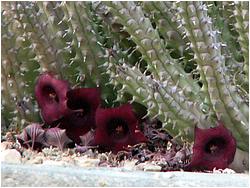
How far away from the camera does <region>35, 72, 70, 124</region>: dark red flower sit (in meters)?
3.40

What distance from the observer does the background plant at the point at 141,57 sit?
3.01 metres

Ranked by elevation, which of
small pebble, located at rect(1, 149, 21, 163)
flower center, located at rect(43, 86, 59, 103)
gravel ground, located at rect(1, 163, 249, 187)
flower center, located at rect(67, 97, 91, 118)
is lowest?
gravel ground, located at rect(1, 163, 249, 187)

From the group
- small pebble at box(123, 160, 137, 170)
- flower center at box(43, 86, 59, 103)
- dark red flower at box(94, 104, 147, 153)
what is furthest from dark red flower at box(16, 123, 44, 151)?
small pebble at box(123, 160, 137, 170)

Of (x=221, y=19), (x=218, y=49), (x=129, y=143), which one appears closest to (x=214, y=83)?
(x=218, y=49)

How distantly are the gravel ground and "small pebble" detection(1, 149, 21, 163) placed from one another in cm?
74

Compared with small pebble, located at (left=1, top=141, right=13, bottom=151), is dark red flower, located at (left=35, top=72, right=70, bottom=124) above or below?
above

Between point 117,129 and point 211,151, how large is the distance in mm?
521

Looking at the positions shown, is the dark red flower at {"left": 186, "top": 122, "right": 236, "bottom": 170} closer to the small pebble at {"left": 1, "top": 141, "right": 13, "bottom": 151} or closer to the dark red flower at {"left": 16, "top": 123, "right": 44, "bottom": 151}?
the dark red flower at {"left": 16, "top": 123, "right": 44, "bottom": 151}

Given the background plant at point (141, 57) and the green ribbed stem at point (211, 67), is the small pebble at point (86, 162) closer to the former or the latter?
the background plant at point (141, 57)

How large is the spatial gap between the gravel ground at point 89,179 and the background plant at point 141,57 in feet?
2.40

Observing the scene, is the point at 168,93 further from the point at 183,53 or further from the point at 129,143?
the point at 183,53

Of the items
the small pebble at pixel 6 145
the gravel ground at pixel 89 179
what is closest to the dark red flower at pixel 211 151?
the gravel ground at pixel 89 179

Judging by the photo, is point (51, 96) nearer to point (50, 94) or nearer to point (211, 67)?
point (50, 94)

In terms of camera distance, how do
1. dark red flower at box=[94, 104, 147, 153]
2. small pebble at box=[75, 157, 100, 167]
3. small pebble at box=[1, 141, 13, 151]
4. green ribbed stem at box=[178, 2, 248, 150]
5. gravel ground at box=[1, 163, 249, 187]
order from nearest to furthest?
gravel ground at box=[1, 163, 249, 187] → green ribbed stem at box=[178, 2, 248, 150] → small pebble at box=[75, 157, 100, 167] → dark red flower at box=[94, 104, 147, 153] → small pebble at box=[1, 141, 13, 151]
